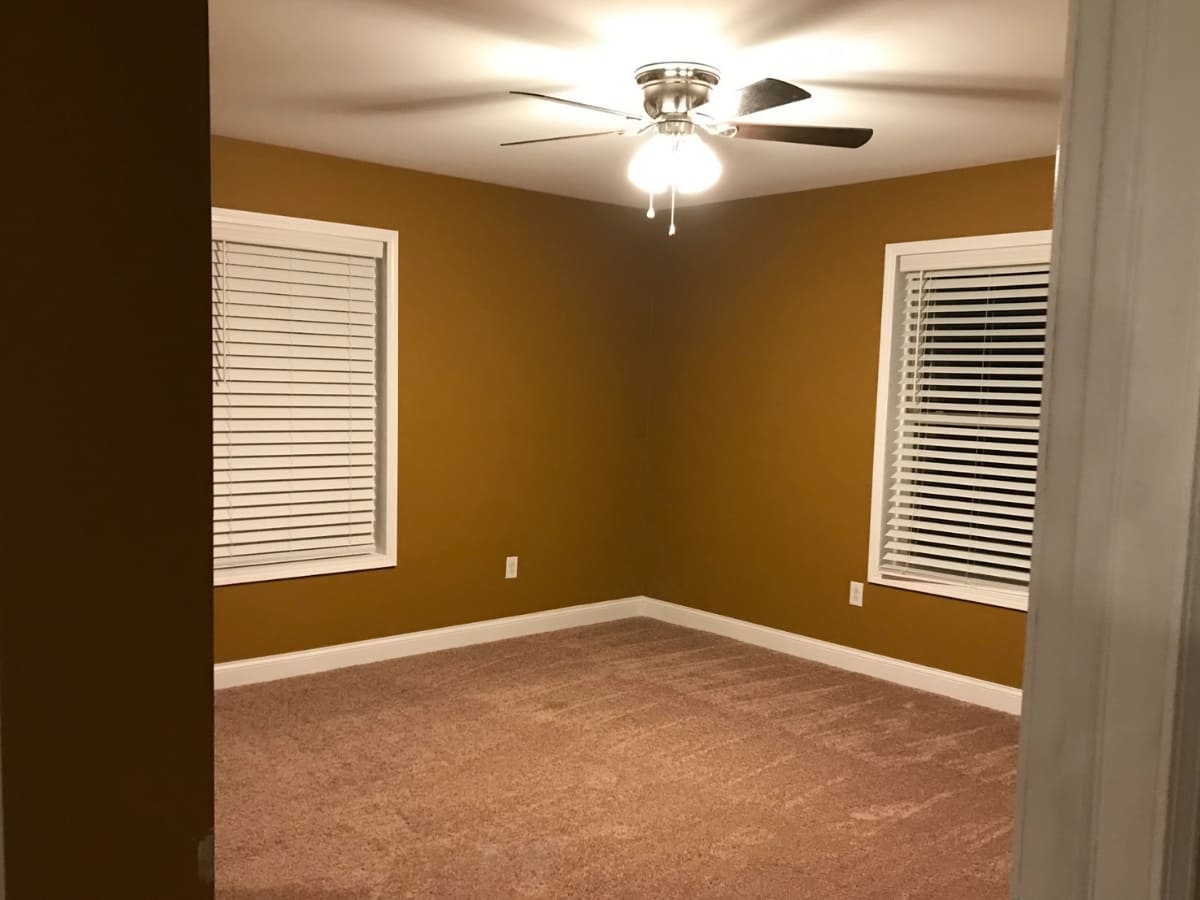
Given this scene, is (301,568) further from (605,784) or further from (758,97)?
(758,97)

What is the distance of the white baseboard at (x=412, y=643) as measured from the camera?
14.6ft

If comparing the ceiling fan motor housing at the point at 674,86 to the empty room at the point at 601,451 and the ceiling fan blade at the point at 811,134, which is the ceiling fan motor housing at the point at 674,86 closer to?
the empty room at the point at 601,451

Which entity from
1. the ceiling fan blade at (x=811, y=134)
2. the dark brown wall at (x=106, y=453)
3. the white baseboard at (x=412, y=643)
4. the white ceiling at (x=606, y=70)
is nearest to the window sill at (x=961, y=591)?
the white baseboard at (x=412, y=643)

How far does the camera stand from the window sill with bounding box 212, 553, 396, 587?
4.35 m

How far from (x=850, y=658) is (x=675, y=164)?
281cm

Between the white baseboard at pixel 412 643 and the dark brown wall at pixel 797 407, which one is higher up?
the dark brown wall at pixel 797 407

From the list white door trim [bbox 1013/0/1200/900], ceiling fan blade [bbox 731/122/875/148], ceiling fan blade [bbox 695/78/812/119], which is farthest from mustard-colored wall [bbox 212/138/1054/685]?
white door trim [bbox 1013/0/1200/900]

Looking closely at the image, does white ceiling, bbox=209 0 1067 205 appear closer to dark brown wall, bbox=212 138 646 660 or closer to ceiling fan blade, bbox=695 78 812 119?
ceiling fan blade, bbox=695 78 812 119

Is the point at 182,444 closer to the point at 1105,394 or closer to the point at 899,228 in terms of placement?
the point at 1105,394

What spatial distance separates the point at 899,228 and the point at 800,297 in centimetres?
63

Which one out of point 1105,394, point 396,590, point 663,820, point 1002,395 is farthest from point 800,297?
point 1105,394

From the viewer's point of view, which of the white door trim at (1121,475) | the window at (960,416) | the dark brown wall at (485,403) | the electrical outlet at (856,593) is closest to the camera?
the white door trim at (1121,475)

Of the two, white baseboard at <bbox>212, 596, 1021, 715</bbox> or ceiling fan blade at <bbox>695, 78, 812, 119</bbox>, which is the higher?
ceiling fan blade at <bbox>695, 78, 812, 119</bbox>

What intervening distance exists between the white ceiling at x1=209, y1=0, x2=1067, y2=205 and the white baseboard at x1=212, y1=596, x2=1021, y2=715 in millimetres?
2304
